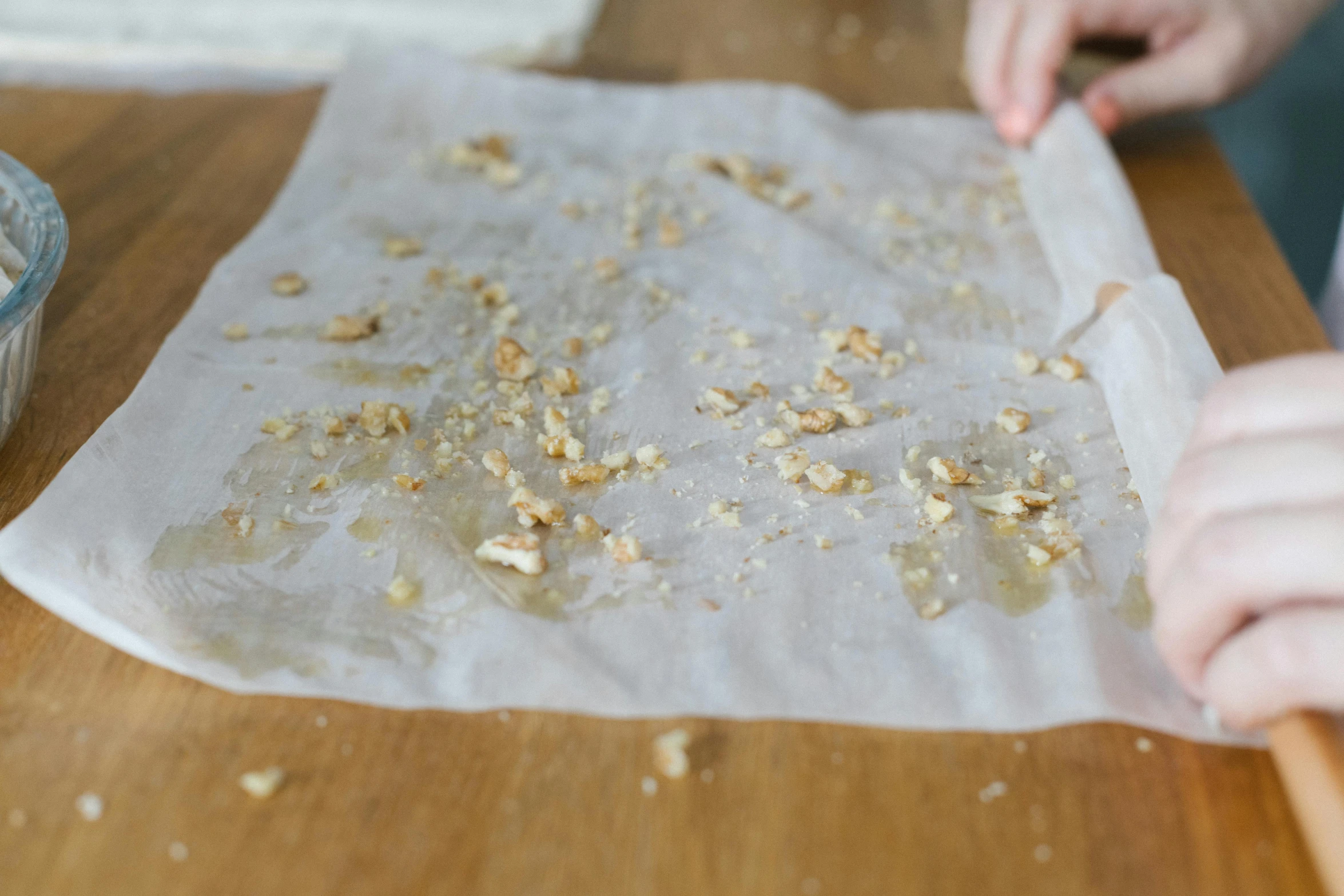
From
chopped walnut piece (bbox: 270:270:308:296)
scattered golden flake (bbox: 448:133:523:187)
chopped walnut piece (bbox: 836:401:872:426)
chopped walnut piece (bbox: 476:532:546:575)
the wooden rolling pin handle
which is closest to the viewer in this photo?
the wooden rolling pin handle

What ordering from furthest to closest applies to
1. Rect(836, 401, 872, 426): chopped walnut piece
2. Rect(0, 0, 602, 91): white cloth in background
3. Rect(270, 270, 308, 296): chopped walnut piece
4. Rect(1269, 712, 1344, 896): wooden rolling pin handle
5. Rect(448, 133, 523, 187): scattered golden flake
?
Rect(0, 0, 602, 91): white cloth in background → Rect(448, 133, 523, 187): scattered golden flake → Rect(270, 270, 308, 296): chopped walnut piece → Rect(836, 401, 872, 426): chopped walnut piece → Rect(1269, 712, 1344, 896): wooden rolling pin handle

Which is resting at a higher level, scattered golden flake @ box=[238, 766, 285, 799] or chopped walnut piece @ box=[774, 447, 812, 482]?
chopped walnut piece @ box=[774, 447, 812, 482]

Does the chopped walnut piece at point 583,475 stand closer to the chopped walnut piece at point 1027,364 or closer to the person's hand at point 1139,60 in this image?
the chopped walnut piece at point 1027,364

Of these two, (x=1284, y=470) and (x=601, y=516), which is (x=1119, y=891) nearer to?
(x=1284, y=470)

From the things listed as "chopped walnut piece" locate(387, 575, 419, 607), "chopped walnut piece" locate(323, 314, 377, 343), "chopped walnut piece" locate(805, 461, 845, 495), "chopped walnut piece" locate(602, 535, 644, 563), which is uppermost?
"chopped walnut piece" locate(805, 461, 845, 495)

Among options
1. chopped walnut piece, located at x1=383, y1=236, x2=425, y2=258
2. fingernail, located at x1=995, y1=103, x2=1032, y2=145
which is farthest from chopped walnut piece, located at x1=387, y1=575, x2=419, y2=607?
fingernail, located at x1=995, y1=103, x2=1032, y2=145

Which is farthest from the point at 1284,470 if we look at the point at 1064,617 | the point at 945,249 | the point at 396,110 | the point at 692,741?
the point at 396,110

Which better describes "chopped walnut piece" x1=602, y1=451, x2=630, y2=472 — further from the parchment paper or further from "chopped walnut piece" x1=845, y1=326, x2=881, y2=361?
"chopped walnut piece" x1=845, y1=326, x2=881, y2=361
